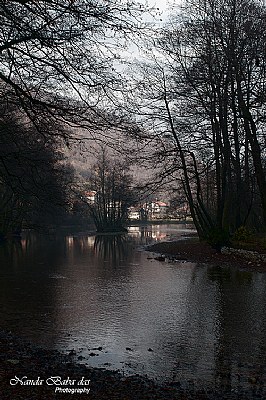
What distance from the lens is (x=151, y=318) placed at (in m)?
10.1

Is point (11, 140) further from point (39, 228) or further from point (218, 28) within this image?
point (218, 28)

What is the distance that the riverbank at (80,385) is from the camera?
17.1 ft

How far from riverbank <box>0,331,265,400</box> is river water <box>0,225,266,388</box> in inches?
15.8

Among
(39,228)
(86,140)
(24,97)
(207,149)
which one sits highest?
(207,149)

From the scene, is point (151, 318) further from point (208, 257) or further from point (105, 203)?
point (105, 203)

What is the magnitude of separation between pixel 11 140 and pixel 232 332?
5713 millimetres

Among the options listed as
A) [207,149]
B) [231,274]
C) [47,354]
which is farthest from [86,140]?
[207,149]

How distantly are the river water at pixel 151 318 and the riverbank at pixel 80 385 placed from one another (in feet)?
1.31

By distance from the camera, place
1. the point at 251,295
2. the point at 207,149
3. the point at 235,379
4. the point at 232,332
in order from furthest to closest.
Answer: the point at 207,149 → the point at 251,295 → the point at 232,332 → the point at 235,379

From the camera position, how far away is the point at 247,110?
64.6 feet

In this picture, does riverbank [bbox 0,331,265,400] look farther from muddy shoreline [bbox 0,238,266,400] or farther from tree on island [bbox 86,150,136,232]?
tree on island [bbox 86,150,136,232]

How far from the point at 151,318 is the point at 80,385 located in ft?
15.3

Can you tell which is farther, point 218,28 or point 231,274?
point 218,28

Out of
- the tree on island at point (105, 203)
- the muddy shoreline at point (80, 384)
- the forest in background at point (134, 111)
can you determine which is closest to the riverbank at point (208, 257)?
the forest in background at point (134, 111)
